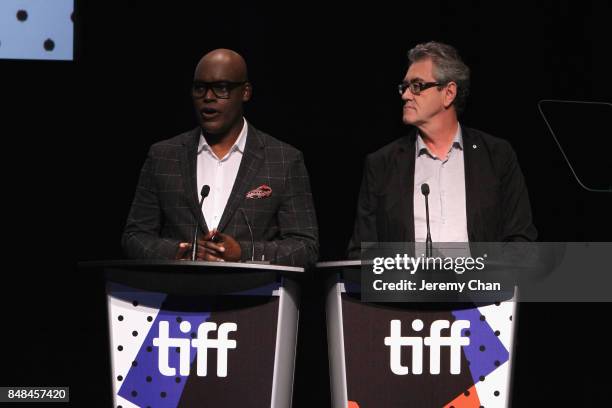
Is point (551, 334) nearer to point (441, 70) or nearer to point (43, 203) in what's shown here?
point (441, 70)

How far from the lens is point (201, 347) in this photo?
12.4 feet

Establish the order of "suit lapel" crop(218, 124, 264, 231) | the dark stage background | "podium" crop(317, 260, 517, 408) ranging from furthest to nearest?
the dark stage background, "suit lapel" crop(218, 124, 264, 231), "podium" crop(317, 260, 517, 408)

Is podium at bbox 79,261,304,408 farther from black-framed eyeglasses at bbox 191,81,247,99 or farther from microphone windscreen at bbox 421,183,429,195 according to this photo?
black-framed eyeglasses at bbox 191,81,247,99

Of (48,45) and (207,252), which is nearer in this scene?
(207,252)

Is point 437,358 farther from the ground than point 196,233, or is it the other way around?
point 196,233

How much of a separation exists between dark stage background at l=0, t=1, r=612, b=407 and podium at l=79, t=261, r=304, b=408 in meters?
1.24

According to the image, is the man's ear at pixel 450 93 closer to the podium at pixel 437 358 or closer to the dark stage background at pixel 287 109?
the dark stage background at pixel 287 109

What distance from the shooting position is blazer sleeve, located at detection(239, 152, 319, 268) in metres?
4.12

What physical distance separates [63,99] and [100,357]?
1165 mm

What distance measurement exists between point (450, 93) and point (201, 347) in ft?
4.63

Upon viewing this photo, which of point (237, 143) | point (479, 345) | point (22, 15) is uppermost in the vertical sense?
point (22, 15)

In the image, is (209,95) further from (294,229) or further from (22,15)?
(22,15)

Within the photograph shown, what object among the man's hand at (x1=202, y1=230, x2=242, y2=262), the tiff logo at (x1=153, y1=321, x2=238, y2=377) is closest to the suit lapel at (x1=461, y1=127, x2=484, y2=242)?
the man's hand at (x1=202, y1=230, x2=242, y2=262)

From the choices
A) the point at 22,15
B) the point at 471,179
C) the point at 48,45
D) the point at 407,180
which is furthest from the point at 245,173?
the point at 22,15
